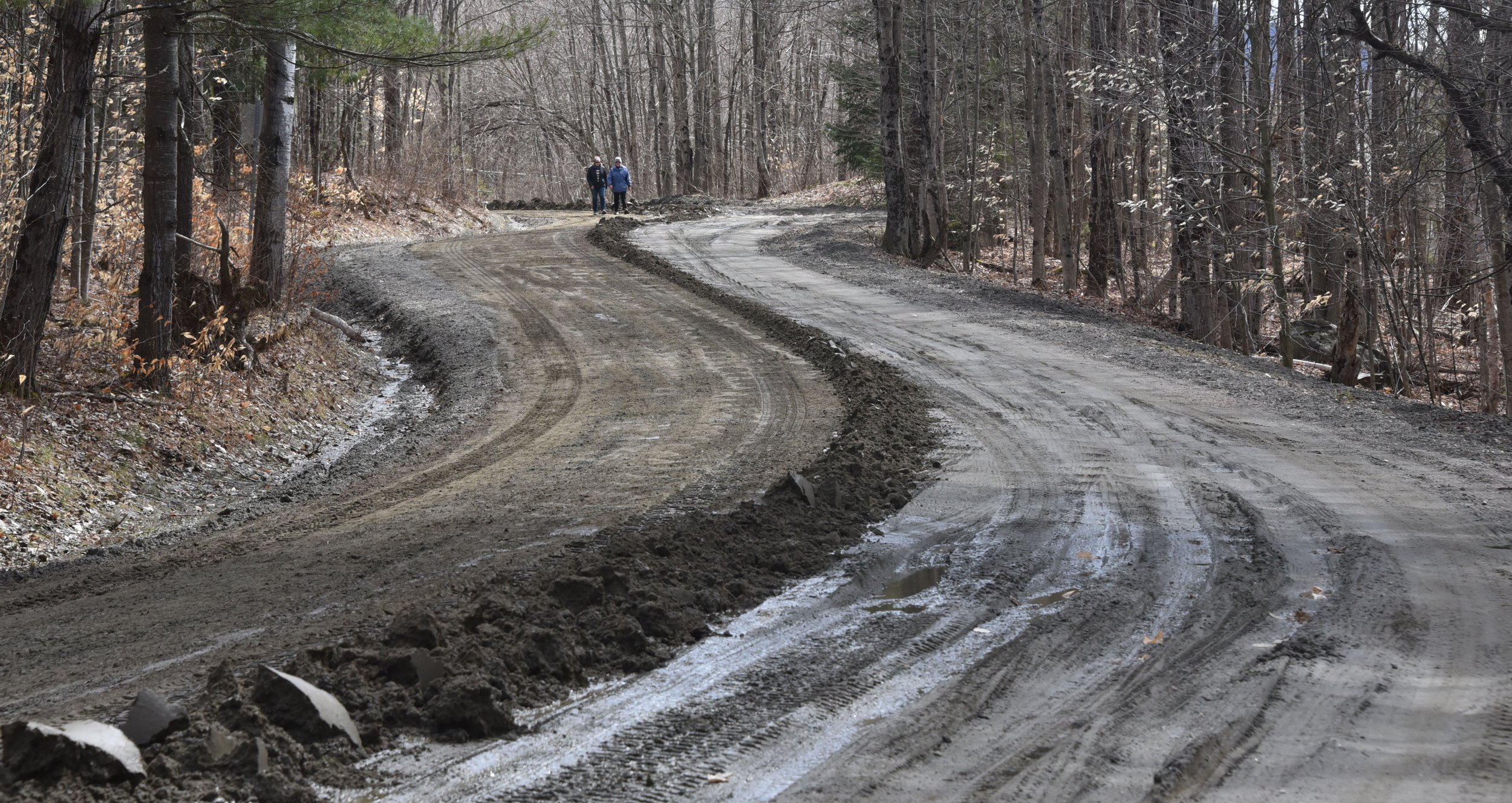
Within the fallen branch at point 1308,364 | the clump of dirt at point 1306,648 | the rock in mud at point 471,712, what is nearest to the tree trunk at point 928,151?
the fallen branch at point 1308,364

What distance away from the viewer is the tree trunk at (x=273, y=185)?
1427 centimetres

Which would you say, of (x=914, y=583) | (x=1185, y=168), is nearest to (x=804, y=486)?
(x=914, y=583)

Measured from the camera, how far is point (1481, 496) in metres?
7.30

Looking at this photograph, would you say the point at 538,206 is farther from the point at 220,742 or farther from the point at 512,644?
the point at 220,742

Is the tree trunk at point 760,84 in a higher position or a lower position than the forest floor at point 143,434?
higher

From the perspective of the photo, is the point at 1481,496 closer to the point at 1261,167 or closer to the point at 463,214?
the point at 1261,167

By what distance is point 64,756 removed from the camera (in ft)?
11.0

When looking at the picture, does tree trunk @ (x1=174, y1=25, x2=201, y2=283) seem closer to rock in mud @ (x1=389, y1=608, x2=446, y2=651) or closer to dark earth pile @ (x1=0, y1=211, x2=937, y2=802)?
dark earth pile @ (x1=0, y1=211, x2=937, y2=802)

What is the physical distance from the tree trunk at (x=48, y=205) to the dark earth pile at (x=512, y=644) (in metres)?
5.56

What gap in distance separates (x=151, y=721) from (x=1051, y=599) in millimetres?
3765

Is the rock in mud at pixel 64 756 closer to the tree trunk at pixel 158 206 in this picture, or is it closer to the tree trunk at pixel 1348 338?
the tree trunk at pixel 158 206

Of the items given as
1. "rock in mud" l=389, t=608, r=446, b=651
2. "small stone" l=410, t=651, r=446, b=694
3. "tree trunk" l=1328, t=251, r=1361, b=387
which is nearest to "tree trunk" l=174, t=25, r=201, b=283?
"rock in mud" l=389, t=608, r=446, b=651

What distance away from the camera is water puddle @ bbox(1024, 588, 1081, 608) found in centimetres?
529

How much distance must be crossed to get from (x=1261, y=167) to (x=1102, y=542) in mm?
11796
